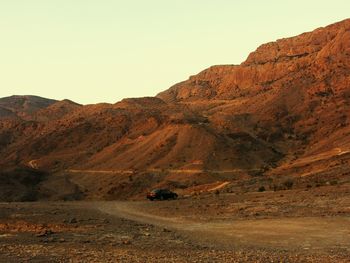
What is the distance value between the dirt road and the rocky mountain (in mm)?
19645

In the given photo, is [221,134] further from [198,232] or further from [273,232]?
[273,232]

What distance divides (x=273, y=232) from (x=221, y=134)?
6352cm

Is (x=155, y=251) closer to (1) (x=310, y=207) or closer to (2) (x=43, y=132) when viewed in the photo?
(1) (x=310, y=207)

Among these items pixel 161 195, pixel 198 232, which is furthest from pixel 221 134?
pixel 198 232

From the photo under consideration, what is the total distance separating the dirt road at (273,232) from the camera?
18.7 metres

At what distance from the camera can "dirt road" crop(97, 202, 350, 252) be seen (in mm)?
18688

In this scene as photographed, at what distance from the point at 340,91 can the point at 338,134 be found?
2243 centimetres

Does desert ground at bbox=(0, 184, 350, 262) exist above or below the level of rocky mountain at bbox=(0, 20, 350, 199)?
below

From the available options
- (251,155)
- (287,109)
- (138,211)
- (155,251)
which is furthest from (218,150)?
(155,251)

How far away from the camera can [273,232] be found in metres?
21.6

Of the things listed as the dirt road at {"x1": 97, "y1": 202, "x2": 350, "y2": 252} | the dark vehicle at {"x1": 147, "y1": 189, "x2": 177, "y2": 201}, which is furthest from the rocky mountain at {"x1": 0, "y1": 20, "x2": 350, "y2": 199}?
the dirt road at {"x1": 97, "y1": 202, "x2": 350, "y2": 252}

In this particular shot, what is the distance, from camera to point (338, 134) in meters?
78.3

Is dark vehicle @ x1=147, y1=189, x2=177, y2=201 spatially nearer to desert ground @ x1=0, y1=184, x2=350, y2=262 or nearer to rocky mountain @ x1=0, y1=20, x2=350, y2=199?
desert ground @ x1=0, y1=184, x2=350, y2=262

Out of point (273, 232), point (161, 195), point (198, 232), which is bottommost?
point (273, 232)
